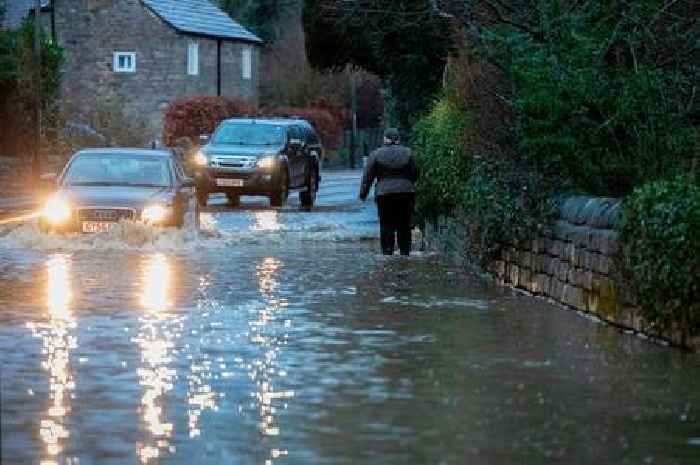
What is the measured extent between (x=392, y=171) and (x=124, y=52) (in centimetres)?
5425

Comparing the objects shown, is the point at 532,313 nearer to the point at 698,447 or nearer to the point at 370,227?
the point at 698,447

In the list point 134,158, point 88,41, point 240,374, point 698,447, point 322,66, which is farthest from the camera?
point 88,41

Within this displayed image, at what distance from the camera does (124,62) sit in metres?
79.3

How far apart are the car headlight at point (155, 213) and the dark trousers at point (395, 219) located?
9.12ft

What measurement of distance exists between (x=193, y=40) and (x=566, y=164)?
6082 centimetres

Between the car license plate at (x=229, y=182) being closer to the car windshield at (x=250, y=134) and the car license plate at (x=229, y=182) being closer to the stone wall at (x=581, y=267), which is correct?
the car windshield at (x=250, y=134)

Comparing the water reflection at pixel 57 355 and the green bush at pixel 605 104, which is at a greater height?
the green bush at pixel 605 104

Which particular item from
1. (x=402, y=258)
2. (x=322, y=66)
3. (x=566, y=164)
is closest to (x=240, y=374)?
(x=566, y=164)

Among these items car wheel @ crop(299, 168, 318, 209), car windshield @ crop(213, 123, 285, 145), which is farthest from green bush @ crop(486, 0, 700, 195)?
car windshield @ crop(213, 123, 285, 145)

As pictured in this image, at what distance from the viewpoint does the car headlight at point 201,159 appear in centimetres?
4153

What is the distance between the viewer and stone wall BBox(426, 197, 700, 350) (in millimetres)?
16250

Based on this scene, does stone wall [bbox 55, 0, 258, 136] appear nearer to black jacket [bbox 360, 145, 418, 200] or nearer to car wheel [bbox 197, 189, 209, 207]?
car wheel [bbox 197, 189, 209, 207]

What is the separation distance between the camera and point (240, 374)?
13133 mm

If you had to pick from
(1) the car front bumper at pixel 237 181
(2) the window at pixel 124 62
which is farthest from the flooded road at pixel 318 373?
(2) the window at pixel 124 62
